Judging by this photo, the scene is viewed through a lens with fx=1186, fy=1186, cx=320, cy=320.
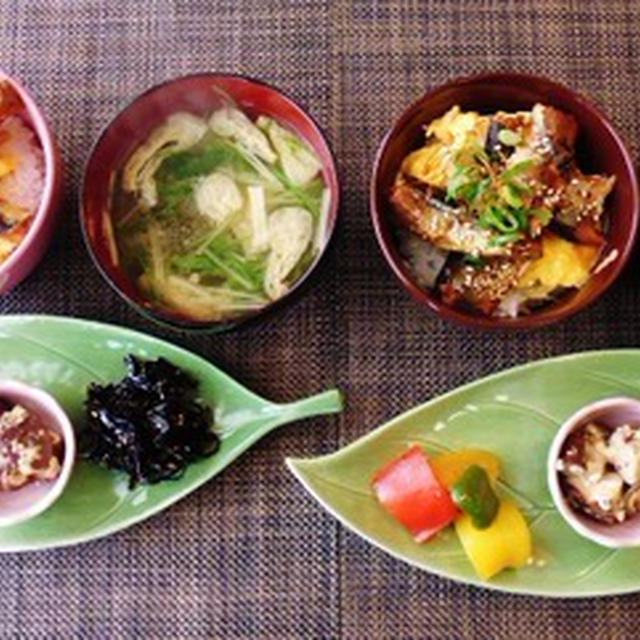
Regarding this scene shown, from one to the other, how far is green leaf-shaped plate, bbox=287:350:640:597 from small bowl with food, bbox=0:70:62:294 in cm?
47

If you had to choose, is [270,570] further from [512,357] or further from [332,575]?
[512,357]

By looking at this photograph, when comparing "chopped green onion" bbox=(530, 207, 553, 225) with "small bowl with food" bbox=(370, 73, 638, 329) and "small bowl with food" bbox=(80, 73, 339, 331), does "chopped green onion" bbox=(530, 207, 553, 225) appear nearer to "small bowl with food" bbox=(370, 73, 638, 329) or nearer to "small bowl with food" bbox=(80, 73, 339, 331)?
"small bowl with food" bbox=(370, 73, 638, 329)

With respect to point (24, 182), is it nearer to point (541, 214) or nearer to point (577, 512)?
point (541, 214)

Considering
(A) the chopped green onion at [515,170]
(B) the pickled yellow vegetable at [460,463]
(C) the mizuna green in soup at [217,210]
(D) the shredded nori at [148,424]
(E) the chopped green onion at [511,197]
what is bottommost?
(B) the pickled yellow vegetable at [460,463]

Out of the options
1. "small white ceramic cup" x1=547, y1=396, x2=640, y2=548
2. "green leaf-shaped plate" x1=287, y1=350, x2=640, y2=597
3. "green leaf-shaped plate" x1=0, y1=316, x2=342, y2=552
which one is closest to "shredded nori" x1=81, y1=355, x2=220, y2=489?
"green leaf-shaped plate" x1=0, y1=316, x2=342, y2=552

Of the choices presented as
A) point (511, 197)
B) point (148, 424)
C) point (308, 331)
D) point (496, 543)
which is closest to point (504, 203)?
point (511, 197)

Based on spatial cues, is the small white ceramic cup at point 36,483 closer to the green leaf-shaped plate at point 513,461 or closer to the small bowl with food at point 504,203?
the green leaf-shaped plate at point 513,461

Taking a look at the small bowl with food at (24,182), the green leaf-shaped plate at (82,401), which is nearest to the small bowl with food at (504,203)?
the green leaf-shaped plate at (82,401)

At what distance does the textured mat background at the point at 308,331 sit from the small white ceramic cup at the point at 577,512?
0.39 feet

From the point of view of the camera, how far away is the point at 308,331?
176 cm

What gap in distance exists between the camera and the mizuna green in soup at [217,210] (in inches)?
67.4

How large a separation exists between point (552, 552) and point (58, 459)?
2.30ft

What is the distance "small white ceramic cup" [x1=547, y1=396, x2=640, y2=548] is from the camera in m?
1.60

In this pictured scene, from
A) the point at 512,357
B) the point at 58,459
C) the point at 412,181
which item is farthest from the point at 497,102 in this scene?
the point at 58,459
